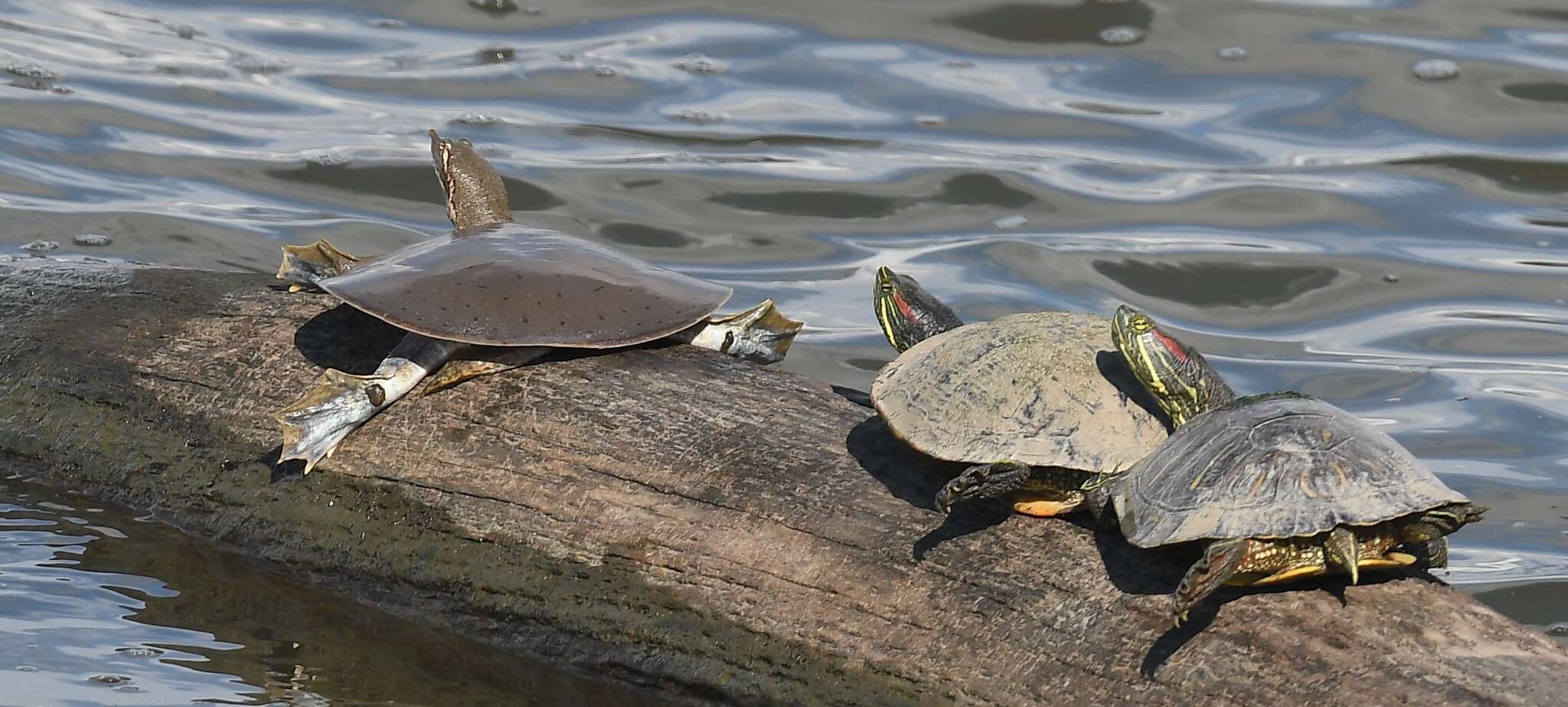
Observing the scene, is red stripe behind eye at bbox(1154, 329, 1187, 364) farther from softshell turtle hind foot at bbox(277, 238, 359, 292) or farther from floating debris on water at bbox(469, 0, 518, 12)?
floating debris on water at bbox(469, 0, 518, 12)

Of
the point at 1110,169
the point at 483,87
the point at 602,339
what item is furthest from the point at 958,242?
the point at 602,339

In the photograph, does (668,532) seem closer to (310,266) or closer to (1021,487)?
(1021,487)

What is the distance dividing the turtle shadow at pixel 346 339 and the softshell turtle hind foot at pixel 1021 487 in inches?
46.6

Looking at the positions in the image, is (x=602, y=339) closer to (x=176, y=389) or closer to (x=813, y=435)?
(x=813, y=435)

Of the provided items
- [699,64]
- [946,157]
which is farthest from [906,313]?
[699,64]

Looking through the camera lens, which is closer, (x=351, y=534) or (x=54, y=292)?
(x=351, y=534)

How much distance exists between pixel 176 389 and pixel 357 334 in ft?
1.17

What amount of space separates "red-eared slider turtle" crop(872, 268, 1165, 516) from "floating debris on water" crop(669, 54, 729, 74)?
4666mm

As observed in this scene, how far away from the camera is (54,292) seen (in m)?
3.21

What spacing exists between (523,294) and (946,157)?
12.3ft

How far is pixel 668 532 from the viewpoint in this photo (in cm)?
250

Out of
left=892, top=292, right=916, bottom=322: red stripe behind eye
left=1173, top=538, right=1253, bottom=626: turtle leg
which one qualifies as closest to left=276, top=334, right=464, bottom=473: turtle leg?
left=892, top=292, right=916, bottom=322: red stripe behind eye

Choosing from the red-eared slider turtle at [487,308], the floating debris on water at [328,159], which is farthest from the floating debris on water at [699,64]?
the red-eared slider turtle at [487,308]

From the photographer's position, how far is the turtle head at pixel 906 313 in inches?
119
